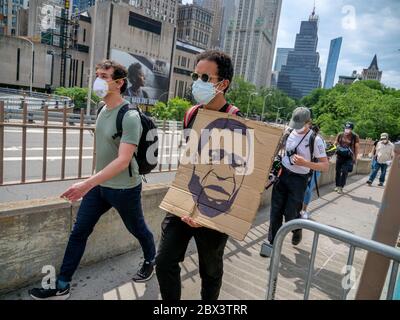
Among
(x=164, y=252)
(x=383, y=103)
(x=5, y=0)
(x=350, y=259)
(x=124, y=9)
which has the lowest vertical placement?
(x=164, y=252)

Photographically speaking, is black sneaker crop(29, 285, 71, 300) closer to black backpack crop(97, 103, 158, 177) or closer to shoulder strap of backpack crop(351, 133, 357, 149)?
black backpack crop(97, 103, 158, 177)

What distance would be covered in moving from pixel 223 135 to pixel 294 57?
211206 mm

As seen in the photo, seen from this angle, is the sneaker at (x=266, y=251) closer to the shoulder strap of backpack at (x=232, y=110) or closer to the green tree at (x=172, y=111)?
the shoulder strap of backpack at (x=232, y=110)

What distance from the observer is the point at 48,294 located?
2643 mm

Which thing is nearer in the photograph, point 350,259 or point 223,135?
point 350,259

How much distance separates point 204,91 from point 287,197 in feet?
7.67

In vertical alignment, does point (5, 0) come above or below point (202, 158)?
above

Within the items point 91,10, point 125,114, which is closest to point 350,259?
point 125,114

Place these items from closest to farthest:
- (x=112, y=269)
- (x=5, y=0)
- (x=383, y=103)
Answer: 1. (x=112, y=269)
2. (x=383, y=103)
3. (x=5, y=0)

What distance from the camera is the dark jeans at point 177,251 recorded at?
2.19 m

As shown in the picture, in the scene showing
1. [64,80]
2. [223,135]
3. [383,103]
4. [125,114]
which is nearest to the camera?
[223,135]

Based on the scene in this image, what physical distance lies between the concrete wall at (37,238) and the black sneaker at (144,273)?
0.55 m

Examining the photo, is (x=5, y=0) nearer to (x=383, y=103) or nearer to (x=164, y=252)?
(x=383, y=103)

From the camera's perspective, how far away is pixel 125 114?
2596 millimetres
